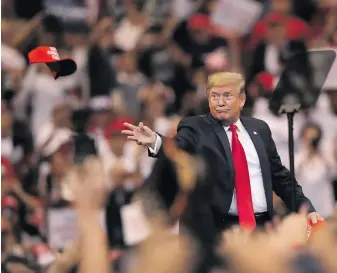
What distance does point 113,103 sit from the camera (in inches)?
229

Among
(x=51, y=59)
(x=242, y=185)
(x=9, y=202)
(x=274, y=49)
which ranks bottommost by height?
(x=9, y=202)

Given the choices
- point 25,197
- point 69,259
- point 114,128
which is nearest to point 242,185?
point 69,259

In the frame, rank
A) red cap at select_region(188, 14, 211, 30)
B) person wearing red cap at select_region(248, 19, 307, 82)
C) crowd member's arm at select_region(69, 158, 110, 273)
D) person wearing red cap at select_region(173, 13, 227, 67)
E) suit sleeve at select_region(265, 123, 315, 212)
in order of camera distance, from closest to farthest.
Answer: crowd member's arm at select_region(69, 158, 110, 273) < suit sleeve at select_region(265, 123, 315, 212) < person wearing red cap at select_region(248, 19, 307, 82) < person wearing red cap at select_region(173, 13, 227, 67) < red cap at select_region(188, 14, 211, 30)

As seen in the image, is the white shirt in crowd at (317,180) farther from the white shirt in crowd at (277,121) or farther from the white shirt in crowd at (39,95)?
the white shirt in crowd at (39,95)

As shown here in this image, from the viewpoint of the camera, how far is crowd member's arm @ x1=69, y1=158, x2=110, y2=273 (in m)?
1.38

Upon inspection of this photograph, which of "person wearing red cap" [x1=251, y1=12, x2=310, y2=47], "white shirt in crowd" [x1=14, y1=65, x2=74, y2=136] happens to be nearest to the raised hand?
"white shirt in crowd" [x1=14, y1=65, x2=74, y2=136]

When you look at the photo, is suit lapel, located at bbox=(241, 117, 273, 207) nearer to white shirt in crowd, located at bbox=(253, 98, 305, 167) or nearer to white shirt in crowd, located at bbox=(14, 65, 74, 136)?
→ white shirt in crowd, located at bbox=(253, 98, 305, 167)

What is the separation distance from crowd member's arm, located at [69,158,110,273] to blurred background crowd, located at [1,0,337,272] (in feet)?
11.4

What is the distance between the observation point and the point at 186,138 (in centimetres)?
288

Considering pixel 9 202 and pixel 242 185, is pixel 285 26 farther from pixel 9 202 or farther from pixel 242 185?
pixel 242 185

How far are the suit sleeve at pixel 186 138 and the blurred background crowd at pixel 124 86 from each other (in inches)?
79.5

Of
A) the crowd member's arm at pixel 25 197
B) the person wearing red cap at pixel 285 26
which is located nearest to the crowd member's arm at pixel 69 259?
the crowd member's arm at pixel 25 197

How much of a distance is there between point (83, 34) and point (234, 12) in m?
1.19

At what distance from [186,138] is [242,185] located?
10.5 inches
